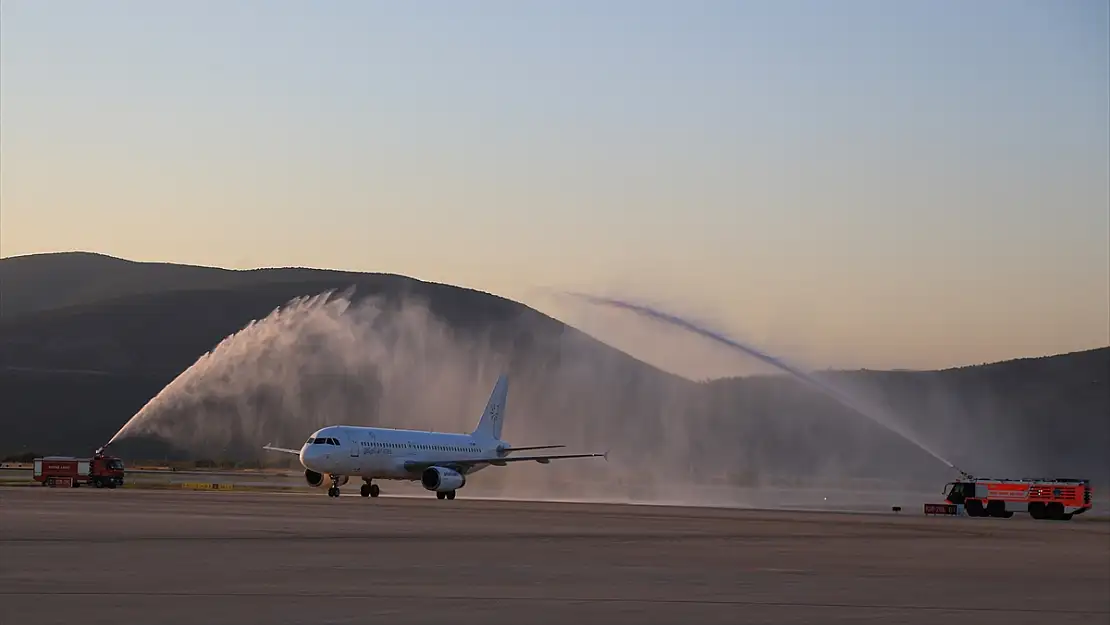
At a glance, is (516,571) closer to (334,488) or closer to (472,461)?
(334,488)

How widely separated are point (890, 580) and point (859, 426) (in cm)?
16902

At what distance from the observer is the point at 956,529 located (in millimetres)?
51938

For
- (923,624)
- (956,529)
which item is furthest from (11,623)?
(956,529)

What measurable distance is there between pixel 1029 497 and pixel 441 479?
31.2 m

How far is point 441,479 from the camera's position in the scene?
80.4 meters

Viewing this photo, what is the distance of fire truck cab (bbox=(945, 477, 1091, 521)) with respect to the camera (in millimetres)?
68125

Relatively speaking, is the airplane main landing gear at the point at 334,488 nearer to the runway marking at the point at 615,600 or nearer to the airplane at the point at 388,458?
the airplane at the point at 388,458

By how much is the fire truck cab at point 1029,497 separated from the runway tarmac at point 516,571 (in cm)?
1834

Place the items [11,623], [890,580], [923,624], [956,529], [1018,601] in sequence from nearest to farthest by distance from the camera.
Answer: [11,623] → [923,624] → [1018,601] → [890,580] → [956,529]

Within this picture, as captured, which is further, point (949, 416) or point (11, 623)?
point (949, 416)

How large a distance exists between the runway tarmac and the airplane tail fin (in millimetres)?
44226

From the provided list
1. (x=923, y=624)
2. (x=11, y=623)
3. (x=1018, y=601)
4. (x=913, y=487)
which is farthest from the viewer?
(x=913, y=487)

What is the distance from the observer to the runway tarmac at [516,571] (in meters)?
20.8

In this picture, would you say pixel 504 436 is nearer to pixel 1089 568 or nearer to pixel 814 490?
pixel 814 490
